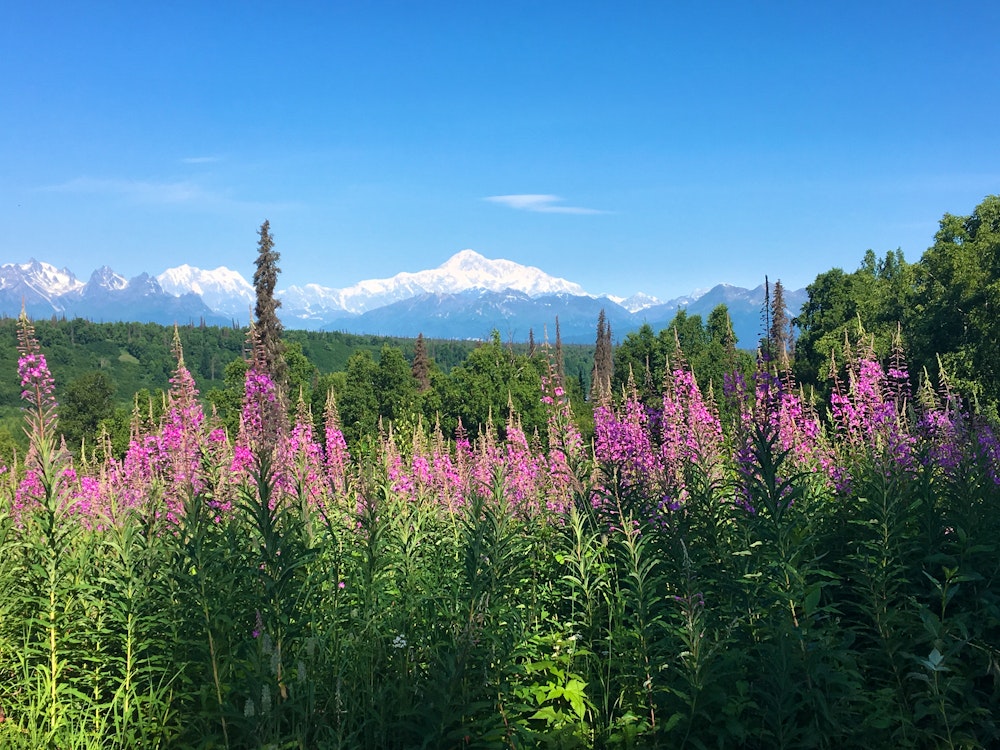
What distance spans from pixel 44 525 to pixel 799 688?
552 cm

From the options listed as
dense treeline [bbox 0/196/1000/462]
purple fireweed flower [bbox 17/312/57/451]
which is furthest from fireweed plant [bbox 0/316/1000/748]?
dense treeline [bbox 0/196/1000/462]

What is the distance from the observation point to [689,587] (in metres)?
3.82

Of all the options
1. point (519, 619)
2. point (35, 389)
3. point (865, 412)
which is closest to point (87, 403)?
point (35, 389)

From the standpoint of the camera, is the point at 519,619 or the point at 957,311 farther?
the point at 957,311

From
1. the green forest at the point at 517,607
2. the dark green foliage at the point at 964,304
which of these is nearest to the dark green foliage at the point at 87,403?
the green forest at the point at 517,607

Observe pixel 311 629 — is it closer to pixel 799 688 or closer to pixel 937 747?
pixel 799 688

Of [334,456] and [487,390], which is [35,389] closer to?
[334,456]

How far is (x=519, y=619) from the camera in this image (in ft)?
14.6

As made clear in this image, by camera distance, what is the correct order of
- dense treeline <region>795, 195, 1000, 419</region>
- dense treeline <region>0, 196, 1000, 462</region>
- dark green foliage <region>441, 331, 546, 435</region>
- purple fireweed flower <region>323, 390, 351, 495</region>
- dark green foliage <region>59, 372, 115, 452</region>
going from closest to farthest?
purple fireweed flower <region>323, 390, 351, 495</region> → dense treeline <region>0, 196, 1000, 462</region> → dense treeline <region>795, 195, 1000, 419</region> → dark green foliage <region>441, 331, 546, 435</region> → dark green foliage <region>59, 372, 115, 452</region>

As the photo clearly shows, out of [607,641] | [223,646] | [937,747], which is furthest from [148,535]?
[937,747]

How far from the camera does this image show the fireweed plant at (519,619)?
12.5 feet

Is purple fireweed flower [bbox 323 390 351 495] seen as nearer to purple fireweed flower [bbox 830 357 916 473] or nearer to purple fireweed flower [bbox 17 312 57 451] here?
purple fireweed flower [bbox 17 312 57 451]

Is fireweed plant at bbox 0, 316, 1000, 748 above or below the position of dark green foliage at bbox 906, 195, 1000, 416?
below

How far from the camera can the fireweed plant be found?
3807 millimetres
